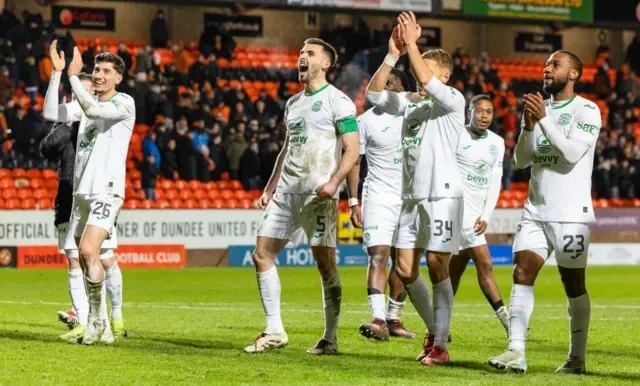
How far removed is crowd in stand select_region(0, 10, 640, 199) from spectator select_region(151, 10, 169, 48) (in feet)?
0.09

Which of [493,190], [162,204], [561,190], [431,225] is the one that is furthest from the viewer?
[162,204]

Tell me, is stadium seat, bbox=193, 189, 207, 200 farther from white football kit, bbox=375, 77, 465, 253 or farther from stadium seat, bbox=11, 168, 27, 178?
white football kit, bbox=375, 77, 465, 253

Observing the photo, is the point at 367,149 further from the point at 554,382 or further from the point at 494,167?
the point at 554,382

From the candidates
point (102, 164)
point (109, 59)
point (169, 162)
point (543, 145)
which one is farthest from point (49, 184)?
point (543, 145)

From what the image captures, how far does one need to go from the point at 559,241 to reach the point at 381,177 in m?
3.46

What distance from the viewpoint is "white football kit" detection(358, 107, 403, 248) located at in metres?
11.5

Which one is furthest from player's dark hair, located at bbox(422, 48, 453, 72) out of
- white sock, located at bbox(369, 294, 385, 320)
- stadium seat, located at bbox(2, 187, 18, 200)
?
stadium seat, located at bbox(2, 187, 18, 200)

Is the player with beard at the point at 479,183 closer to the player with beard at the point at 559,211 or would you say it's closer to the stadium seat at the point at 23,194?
the player with beard at the point at 559,211

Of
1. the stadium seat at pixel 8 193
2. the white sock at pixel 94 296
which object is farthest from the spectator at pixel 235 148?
the white sock at pixel 94 296

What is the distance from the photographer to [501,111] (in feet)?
115

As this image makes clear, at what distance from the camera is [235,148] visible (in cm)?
2836

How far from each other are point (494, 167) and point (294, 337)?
2.61 metres

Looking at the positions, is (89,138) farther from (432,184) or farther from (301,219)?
(432,184)

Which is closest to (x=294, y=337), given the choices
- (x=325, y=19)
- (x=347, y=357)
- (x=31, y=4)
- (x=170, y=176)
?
(x=347, y=357)
